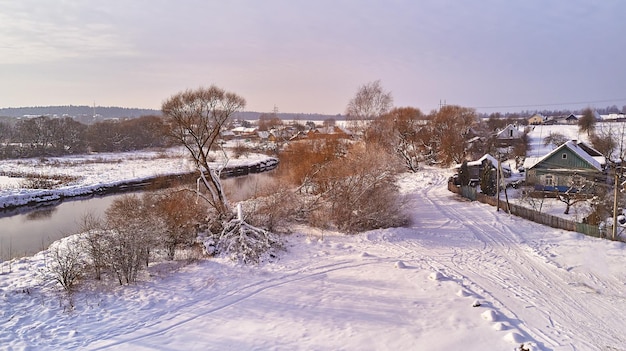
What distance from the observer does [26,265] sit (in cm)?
1201

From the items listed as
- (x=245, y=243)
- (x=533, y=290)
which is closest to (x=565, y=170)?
(x=533, y=290)

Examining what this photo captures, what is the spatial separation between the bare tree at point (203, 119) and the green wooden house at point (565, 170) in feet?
62.4

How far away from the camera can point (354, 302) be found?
9.62 metres

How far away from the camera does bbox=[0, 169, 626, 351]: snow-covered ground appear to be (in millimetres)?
7895

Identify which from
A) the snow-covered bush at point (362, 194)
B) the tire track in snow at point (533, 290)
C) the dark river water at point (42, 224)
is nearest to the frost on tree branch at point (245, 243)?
the snow-covered bush at point (362, 194)

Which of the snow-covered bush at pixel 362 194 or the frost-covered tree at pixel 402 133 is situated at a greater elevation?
the frost-covered tree at pixel 402 133

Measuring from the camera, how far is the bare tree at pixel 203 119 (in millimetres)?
15516

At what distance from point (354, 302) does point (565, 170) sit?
21097 mm

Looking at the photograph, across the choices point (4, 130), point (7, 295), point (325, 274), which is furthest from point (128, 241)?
point (4, 130)

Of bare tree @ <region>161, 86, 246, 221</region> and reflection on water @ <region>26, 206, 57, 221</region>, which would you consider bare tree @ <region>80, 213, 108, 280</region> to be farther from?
reflection on water @ <region>26, 206, 57, 221</region>

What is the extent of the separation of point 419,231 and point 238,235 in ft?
24.1

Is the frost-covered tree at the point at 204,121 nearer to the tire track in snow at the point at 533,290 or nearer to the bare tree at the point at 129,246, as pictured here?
the bare tree at the point at 129,246

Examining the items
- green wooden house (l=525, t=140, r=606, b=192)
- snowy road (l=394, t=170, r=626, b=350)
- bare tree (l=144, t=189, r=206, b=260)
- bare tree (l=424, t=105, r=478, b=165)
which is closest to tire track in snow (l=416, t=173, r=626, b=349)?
snowy road (l=394, t=170, r=626, b=350)

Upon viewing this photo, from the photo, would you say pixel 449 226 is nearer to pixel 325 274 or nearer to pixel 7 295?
pixel 325 274
